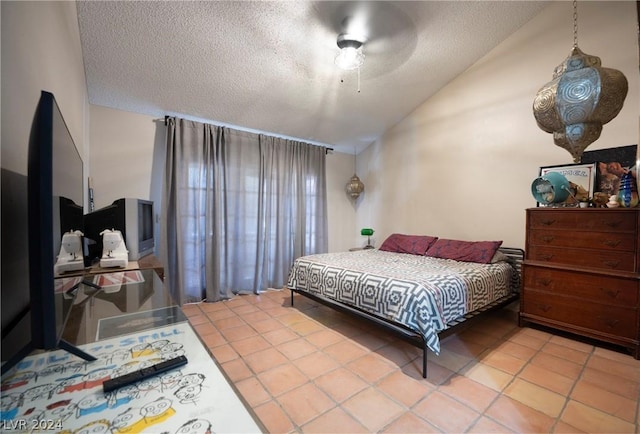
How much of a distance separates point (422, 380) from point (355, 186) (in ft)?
11.3

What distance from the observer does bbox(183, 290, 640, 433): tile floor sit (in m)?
1.44

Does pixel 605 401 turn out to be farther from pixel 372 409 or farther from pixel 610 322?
pixel 372 409

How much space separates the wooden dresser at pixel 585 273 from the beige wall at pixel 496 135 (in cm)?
48

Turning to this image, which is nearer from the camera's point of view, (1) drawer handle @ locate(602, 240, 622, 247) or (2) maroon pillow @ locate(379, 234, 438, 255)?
(1) drawer handle @ locate(602, 240, 622, 247)

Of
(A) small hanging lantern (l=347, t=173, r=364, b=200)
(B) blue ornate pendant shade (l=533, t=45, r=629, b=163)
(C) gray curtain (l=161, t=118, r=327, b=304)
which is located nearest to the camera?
(B) blue ornate pendant shade (l=533, t=45, r=629, b=163)

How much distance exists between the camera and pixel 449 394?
65.0 inches

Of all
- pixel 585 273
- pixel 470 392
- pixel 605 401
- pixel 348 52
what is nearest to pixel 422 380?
pixel 470 392

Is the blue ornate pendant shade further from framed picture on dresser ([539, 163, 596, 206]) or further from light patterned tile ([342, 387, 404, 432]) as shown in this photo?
light patterned tile ([342, 387, 404, 432])

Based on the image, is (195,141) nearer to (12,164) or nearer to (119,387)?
(12,164)

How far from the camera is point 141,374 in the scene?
0.68m

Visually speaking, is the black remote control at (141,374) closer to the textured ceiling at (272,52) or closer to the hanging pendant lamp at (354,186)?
the textured ceiling at (272,52)

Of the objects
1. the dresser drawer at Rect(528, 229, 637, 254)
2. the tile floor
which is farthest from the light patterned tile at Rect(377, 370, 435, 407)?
the dresser drawer at Rect(528, 229, 637, 254)

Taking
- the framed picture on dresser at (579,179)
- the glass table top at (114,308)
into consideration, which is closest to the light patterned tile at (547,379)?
the framed picture on dresser at (579,179)

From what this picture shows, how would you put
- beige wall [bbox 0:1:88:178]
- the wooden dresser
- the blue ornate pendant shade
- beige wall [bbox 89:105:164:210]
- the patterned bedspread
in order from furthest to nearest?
beige wall [bbox 89:105:164:210], the wooden dresser, the patterned bedspread, the blue ornate pendant shade, beige wall [bbox 0:1:88:178]
